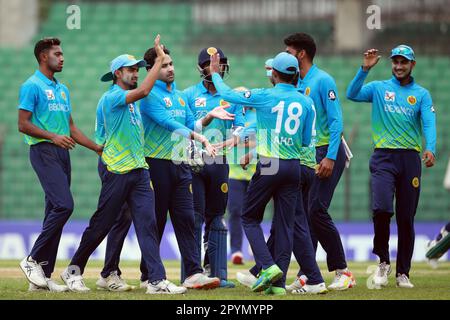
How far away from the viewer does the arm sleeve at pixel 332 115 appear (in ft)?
34.5

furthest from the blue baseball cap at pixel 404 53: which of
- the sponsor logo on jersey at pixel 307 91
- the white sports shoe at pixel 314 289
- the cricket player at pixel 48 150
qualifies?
the cricket player at pixel 48 150

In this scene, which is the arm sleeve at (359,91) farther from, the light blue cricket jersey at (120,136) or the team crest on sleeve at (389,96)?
the light blue cricket jersey at (120,136)

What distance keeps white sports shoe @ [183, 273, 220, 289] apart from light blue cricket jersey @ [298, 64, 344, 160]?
1845 millimetres

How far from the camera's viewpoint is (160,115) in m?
10.5

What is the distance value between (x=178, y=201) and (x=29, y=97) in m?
1.96

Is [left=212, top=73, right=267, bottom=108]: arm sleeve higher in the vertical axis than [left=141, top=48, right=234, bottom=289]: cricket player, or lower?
higher

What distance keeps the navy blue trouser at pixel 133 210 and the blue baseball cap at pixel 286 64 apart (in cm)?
179

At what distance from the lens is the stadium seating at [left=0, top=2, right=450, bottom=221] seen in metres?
21.0

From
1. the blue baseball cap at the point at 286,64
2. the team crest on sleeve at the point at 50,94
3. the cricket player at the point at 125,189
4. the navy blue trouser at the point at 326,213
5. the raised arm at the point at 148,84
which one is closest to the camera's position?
the raised arm at the point at 148,84

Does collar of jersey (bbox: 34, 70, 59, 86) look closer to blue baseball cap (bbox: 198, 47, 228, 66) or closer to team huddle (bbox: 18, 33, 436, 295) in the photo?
team huddle (bbox: 18, 33, 436, 295)

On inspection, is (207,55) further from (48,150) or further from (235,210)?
(235,210)

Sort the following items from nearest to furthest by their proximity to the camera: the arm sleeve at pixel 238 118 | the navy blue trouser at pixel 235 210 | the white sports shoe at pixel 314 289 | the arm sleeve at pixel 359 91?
the white sports shoe at pixel 314 289
the arm sleeve at pixel 359 91
the arm sleeve at pixel 238 118
the navy blue trouser at pixel 235 210

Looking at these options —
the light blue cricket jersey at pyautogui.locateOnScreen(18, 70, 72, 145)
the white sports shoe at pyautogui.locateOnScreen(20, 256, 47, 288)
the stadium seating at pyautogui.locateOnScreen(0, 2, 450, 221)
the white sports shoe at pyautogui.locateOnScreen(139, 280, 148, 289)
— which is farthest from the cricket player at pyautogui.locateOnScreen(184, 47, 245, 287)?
the stadium seating at pyautogui.locateOnScreen(0, 2, 450, 221)

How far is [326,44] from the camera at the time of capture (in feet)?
84.3
